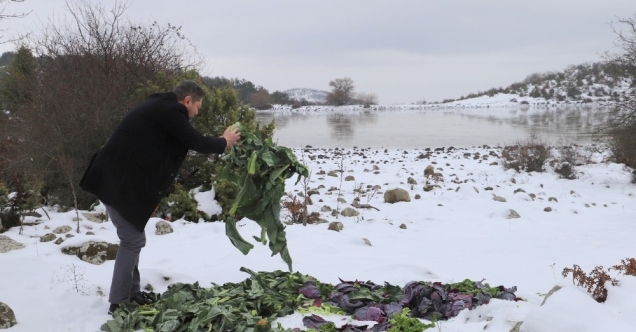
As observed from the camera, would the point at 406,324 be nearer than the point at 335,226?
Yes

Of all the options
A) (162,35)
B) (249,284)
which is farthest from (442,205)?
(162,35)

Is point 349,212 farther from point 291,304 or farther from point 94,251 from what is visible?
point 291,304

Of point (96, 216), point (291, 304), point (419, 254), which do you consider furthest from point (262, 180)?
point (96, 216)

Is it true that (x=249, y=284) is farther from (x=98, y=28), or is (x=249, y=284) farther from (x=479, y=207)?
(x=98, y=28)

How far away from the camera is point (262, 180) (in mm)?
4012

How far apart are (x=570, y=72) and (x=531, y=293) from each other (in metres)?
104

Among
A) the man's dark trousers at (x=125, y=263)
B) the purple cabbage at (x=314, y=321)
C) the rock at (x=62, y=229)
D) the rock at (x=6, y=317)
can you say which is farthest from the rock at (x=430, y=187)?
the rock at (x=6, y=317)

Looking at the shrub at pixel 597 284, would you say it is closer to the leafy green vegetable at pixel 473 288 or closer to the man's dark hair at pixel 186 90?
the leafy green vegetable at pixel 473 288

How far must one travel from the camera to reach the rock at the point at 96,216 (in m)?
7.34

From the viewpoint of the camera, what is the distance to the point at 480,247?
6914 millimetres

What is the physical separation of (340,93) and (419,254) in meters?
104

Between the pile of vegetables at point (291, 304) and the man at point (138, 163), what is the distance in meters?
0.49

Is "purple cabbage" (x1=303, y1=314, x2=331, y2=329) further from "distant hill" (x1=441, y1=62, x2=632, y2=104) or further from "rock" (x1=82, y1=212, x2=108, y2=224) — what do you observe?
"distant hill" (x1=441, y1=62, x2=632, y2=104)

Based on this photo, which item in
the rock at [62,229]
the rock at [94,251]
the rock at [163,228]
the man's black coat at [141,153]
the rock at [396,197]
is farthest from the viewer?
the rock at [396,197]
